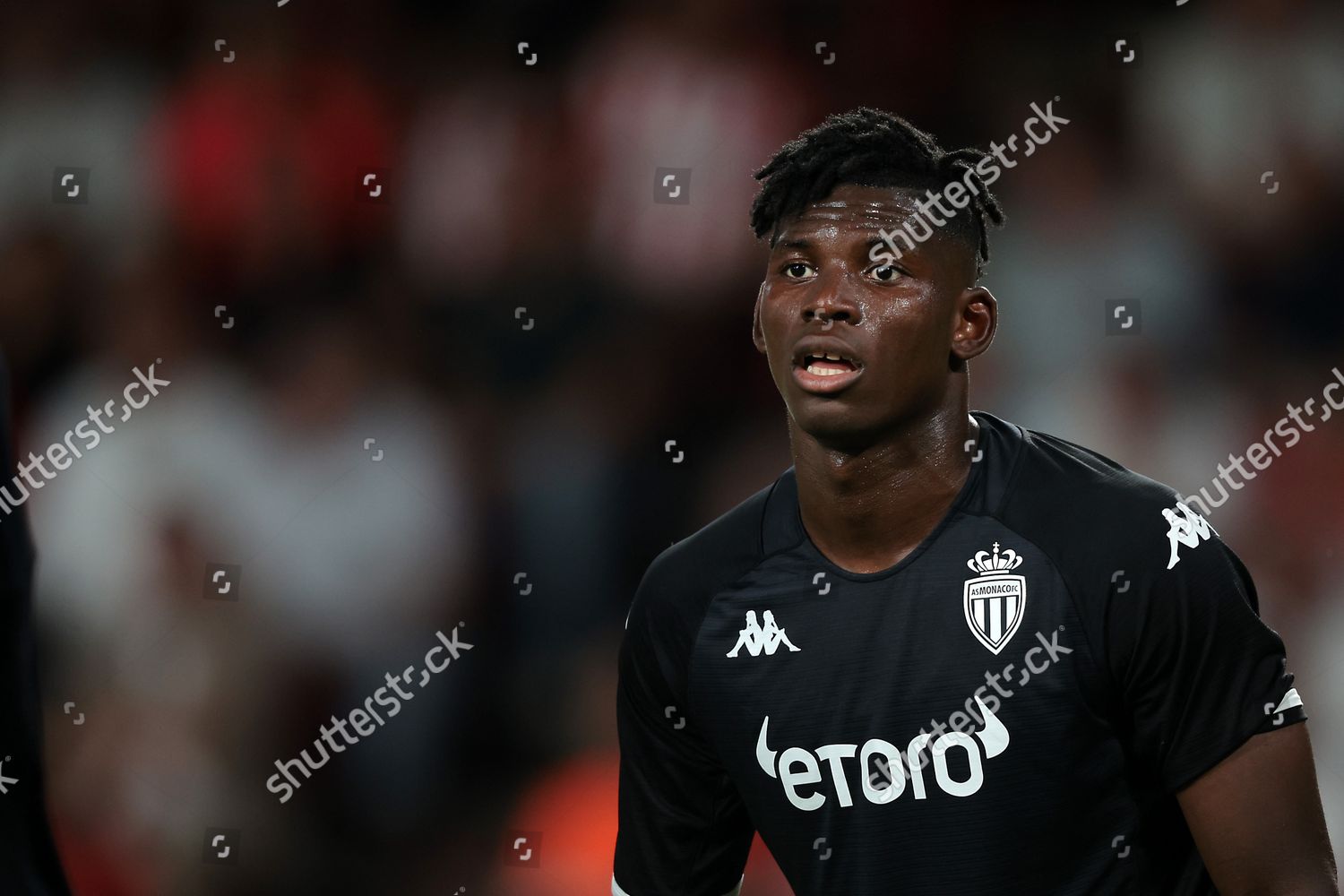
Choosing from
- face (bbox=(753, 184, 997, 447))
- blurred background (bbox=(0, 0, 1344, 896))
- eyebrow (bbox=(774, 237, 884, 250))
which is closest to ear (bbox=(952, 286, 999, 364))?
face (bbox=(753, 184, 997, 447))

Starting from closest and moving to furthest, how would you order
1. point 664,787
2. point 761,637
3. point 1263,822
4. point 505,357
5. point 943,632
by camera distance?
point 1263,822
point 943,632
point 761,637
point 664,787
point 505,357

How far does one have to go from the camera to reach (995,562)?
75.9 inches

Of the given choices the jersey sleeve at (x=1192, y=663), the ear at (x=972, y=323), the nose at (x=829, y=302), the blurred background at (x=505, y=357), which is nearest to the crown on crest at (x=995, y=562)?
the jersey sleeve at (x=1192, y=663)

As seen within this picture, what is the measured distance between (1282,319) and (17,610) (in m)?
3.12

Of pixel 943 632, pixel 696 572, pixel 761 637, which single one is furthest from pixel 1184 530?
pixel 696 572

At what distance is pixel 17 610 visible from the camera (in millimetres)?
2020

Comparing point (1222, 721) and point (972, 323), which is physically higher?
point (972, 323)

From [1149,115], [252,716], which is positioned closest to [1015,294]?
[1149,115]

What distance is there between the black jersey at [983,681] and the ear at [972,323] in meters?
0.16

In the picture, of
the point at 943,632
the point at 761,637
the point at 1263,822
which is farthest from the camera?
the point at 761,637

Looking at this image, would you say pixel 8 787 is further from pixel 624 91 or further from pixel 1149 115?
pixel 1149 115

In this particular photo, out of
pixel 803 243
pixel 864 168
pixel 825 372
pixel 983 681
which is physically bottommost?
pixel 983 681

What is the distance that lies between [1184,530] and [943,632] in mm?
363

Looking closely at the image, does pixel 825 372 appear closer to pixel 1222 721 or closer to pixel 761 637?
pixel 761 637
